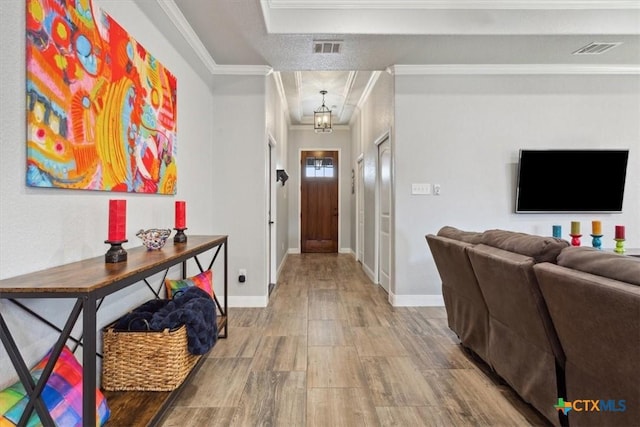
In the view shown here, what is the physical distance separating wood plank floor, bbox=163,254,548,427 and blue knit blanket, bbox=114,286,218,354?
0.36 meters

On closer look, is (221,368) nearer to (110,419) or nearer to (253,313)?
(110,419)

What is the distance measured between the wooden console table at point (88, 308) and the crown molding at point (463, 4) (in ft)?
7.87

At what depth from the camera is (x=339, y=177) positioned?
24.2 ft

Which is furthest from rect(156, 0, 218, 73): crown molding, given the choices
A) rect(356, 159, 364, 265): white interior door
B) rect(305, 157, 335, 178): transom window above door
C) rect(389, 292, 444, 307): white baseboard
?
rect(305, 157, 335, 178): transom window above door

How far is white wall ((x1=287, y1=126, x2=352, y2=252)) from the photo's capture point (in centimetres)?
729

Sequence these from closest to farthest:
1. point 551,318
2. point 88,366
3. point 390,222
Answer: point 88,366 < point 551,318 < point 390,222

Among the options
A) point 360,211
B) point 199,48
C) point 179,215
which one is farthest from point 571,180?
point 199,48

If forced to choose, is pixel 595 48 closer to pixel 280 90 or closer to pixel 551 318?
pixel 551 318

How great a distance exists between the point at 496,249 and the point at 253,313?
7.85ft

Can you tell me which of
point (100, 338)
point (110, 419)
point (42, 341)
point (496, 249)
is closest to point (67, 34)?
point (42, 341)

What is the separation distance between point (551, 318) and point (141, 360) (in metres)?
1.97

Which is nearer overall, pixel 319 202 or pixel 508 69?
pixel 508 69

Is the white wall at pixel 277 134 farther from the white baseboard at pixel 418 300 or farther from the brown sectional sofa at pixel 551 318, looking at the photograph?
the brown sectional sofa at pixel 551 318

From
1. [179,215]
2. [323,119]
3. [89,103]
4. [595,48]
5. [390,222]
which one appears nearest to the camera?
[89,103]
